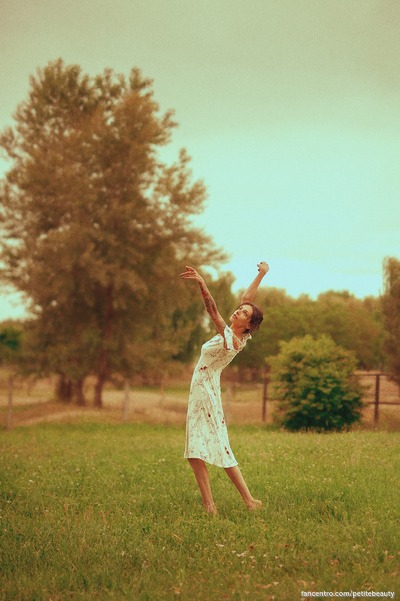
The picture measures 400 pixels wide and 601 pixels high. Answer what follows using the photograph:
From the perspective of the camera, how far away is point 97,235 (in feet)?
88.9

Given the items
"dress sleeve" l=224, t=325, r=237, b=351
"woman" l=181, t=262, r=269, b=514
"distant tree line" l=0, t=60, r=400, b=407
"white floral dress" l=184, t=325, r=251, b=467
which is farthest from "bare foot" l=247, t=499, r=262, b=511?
"distant tree line" l=0, t=60, r=400, b=407

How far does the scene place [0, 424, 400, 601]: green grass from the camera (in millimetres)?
5273

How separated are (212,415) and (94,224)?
2192 centimetres

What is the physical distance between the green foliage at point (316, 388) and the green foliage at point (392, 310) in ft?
24.4

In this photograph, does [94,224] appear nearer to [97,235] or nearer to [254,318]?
[97,235]

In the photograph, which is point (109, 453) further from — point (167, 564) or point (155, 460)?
point (167, 564)

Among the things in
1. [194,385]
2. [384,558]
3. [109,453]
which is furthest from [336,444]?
[384,558]

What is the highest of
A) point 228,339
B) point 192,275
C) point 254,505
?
point 192,275

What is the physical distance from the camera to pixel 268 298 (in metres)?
62.7

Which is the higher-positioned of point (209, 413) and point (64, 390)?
point (209, 413)

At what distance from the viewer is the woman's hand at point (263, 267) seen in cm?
774

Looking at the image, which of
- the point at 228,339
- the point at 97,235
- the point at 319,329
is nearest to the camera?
the point at 228,339

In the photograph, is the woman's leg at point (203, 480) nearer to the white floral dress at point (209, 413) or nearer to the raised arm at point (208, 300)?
the white floral dress at point (209, 413)

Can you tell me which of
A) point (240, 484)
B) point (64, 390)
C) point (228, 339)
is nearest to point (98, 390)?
point (64, 390)
